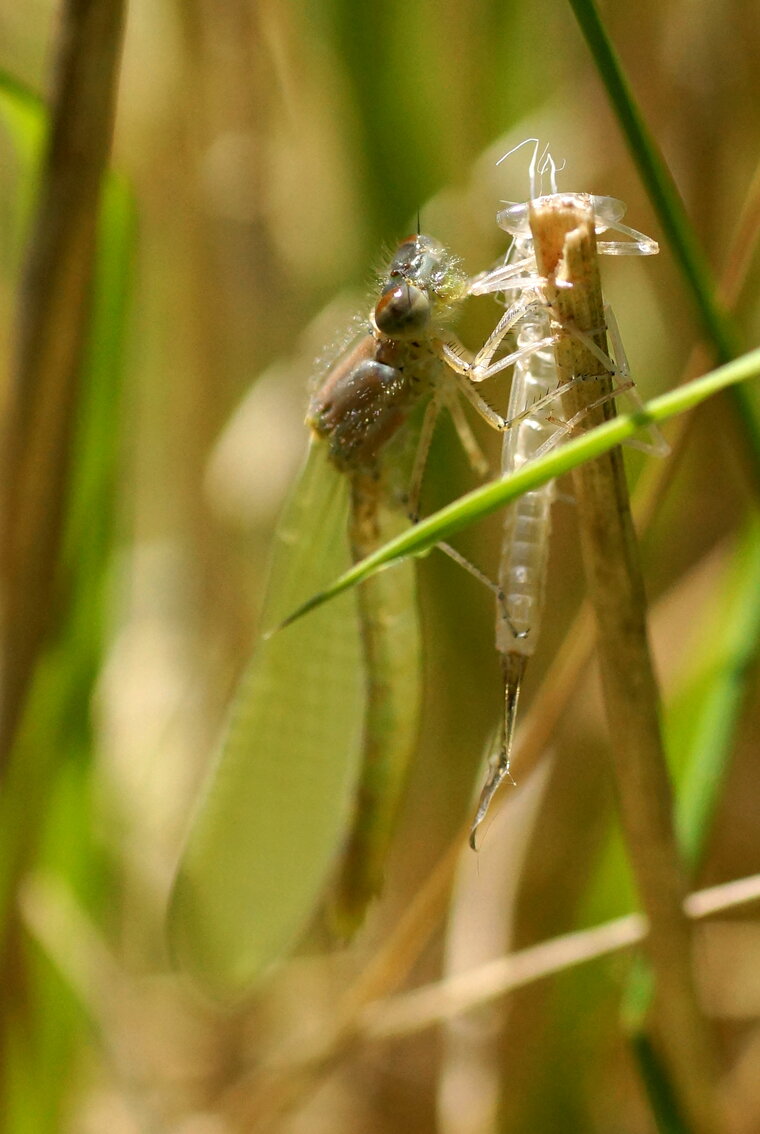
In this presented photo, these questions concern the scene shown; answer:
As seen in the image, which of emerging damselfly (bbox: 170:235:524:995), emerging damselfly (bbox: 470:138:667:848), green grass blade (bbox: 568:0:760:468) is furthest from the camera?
emerging damselfly (bbox: 170:235:524:995)

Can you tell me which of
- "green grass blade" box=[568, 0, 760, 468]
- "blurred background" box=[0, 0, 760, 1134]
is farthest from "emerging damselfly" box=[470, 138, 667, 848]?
"blurred background" box=[0, 0, 760, 1134]

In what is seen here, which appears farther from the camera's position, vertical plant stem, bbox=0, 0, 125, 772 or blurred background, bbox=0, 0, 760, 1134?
blurred background, bbox=0, 0, 760, 1134

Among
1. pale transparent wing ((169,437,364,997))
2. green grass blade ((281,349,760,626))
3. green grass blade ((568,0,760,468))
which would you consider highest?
green grass blade ((568,0,760,468))

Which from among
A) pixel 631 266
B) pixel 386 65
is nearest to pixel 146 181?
pixel 386 65

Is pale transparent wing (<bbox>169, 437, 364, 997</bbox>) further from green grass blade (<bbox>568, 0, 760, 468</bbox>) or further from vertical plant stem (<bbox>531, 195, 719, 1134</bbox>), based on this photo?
green grass blade (<bbox>568, 0, 760, 468</bbox>)

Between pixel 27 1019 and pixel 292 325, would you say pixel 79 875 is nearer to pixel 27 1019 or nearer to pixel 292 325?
pixel 27 1019

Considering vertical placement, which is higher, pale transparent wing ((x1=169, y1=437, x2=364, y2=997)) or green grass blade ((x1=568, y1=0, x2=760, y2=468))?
green grass blade ((x1=568, y1=0, x2=760, y2=468))

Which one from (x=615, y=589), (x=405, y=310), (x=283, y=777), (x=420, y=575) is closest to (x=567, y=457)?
(x=615, y=589)
